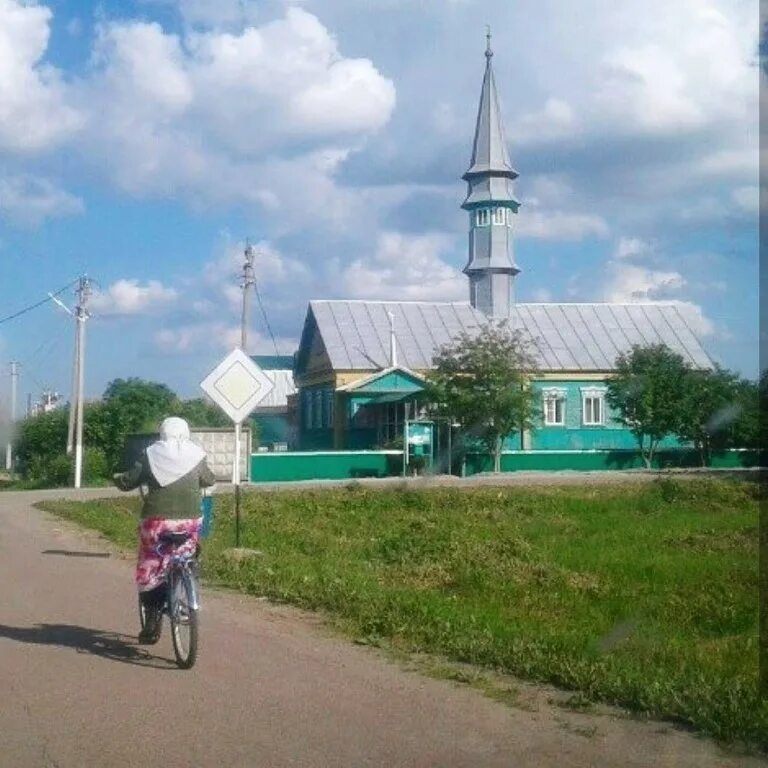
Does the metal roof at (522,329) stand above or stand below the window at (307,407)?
above

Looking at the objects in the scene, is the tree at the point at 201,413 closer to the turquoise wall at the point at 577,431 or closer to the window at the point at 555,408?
the turquoise wall at the point at 577,431

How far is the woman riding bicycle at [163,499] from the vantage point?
9773 mm

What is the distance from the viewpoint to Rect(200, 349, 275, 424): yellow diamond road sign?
17797 mm

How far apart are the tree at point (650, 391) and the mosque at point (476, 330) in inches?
111

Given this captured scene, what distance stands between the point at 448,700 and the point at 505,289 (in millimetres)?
52850

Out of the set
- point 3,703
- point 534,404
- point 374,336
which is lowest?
point 3,703

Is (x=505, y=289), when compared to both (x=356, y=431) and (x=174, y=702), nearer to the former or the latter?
(x=356, y=431)

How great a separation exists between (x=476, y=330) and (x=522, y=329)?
287cm

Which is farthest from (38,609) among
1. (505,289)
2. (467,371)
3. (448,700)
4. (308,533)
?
(505,289)

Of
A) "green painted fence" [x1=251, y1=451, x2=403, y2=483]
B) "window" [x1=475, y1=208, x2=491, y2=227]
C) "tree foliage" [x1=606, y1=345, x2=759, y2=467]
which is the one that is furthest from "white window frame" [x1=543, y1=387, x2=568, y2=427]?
"green painted fence" [x1=251, y1=451, x2=403, y2=483]

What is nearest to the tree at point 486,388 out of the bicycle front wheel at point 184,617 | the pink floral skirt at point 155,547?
the pink floral skirt at point 155,547

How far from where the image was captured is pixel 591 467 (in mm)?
48781

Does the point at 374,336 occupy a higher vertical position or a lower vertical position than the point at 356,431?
higher

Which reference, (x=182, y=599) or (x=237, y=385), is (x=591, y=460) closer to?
(x=237, y=385)
